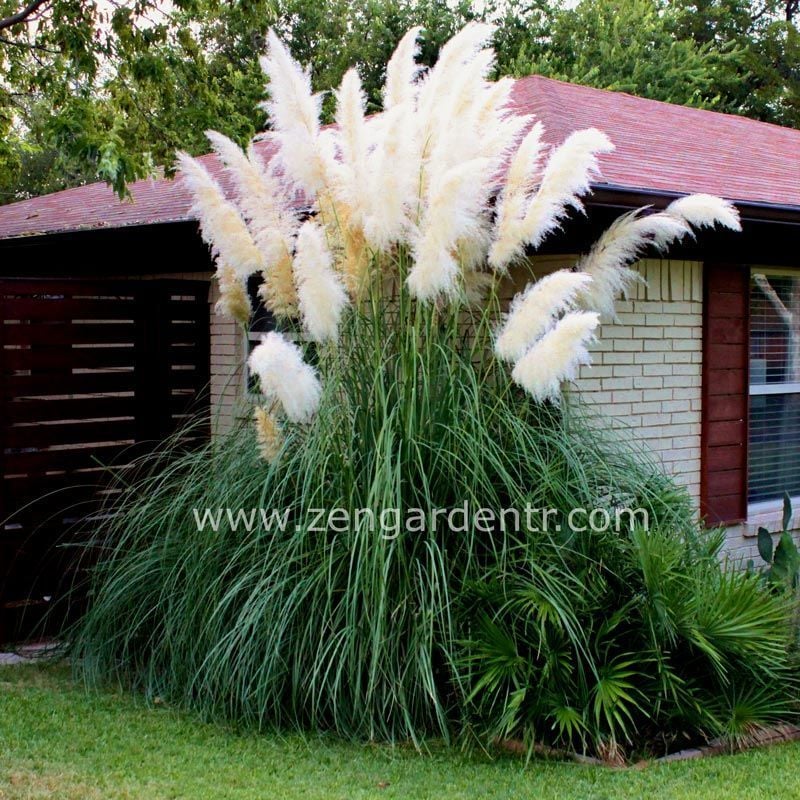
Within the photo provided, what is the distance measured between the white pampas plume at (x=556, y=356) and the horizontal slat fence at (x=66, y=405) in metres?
2.50

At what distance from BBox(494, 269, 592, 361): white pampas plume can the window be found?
3.06m

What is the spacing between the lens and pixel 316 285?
16.2ft

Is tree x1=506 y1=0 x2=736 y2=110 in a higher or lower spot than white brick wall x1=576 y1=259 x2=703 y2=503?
higher

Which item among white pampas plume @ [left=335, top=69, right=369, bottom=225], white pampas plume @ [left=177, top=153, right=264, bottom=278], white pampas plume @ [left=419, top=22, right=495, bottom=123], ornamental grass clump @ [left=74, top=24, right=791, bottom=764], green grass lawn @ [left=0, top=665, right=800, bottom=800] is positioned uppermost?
white pampas plume @ [left=419, top=22, right=495, bottom=123]

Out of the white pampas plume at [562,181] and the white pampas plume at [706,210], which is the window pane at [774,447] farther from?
the white pampas plume at [562,181]

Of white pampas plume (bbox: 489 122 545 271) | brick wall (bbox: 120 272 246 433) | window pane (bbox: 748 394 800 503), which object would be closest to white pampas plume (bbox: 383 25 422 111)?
white pampas plume (bbox: 489 122 545 271)

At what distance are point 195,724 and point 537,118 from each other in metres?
4.66

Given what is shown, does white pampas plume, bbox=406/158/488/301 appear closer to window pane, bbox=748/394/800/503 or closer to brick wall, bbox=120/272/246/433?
brick wall, bbox=120/272/246/433

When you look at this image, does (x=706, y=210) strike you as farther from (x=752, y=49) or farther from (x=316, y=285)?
(x=752, y=49)

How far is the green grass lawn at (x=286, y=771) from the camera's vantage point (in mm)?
4191

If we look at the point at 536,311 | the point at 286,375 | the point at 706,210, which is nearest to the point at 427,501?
the point at 286,375

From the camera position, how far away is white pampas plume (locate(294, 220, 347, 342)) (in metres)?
4.95

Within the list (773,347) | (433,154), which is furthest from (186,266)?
(773,347)

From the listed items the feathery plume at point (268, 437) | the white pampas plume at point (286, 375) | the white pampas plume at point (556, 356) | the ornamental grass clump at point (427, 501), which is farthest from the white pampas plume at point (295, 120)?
the white pampas plume at point (556, 356)
